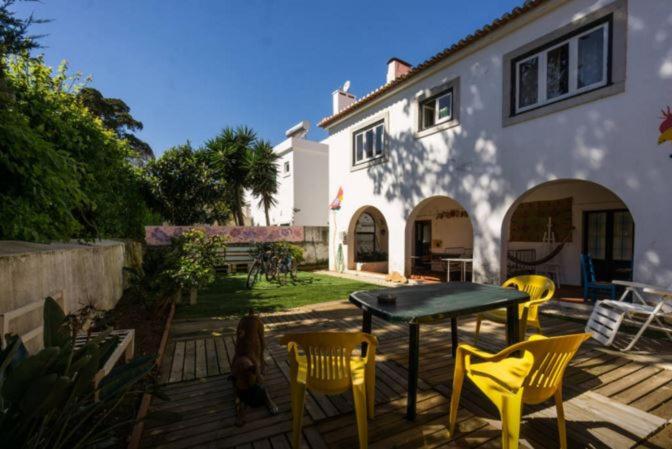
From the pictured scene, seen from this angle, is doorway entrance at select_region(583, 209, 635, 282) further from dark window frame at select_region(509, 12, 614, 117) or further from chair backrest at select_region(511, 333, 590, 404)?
chair backrest at select_region(511, 333, 590, 404)

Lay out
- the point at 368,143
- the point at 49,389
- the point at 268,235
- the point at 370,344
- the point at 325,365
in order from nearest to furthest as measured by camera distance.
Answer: the point at 49,389 → the point at 325,365 → the point at 370,344 → the point at 368,143 → the point at 268,235

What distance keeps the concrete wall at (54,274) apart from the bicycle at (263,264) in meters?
3.63

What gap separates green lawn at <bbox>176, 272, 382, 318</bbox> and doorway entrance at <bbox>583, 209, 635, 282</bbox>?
5.93 m

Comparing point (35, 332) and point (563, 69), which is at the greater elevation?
point (563, 69)

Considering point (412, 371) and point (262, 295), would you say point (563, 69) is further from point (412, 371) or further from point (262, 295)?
point (262, 295)

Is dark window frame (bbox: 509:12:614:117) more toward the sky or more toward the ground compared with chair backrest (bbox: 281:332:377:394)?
more toward the sky

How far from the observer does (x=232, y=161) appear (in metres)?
15.9

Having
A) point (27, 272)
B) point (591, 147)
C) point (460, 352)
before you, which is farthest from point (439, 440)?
point (591, 147)

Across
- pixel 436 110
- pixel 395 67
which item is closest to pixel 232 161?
pixel 395 67

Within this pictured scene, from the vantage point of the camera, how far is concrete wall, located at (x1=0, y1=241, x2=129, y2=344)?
2.41 metres

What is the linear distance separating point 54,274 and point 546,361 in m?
4.65

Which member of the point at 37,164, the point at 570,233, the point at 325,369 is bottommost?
the point at 325,369

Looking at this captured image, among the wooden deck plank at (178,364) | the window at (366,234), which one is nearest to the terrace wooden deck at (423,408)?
the wooden deck plank at (178,364)

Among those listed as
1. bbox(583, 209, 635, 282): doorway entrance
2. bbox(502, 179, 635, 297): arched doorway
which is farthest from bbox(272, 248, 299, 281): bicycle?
bbox(583, 209, 635, 282): doorway entrance
